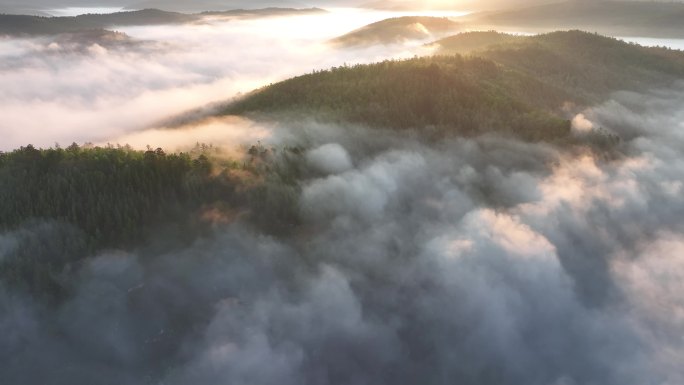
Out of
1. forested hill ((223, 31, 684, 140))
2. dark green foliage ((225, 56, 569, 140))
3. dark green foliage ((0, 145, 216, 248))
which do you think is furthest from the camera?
forested hill ((223, 31, 684, 140))

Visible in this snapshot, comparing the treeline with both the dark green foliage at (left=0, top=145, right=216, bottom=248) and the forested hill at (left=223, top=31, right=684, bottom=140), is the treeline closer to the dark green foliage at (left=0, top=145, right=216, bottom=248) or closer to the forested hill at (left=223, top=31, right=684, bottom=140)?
the dark green foliage at (left=0, top=145, right=216, bottom=248)

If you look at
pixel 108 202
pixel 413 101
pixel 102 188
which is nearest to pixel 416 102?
pixel 413 101

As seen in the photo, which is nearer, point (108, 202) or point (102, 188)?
point (108, 202)

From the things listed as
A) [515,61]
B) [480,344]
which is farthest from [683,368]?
[515,61]

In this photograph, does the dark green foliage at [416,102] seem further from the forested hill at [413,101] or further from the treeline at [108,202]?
the treeline at [108,202]

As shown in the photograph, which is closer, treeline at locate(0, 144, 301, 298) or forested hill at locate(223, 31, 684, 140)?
treeline at locate(0, 144, 301, 298)

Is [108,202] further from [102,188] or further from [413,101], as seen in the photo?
[413,101]

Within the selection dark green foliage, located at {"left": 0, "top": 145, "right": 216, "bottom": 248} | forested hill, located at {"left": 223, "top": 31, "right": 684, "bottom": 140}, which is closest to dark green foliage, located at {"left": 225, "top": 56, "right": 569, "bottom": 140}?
forested hill, located at {"left": 223, "top": 31, "right": 684, "bottom": 140}
